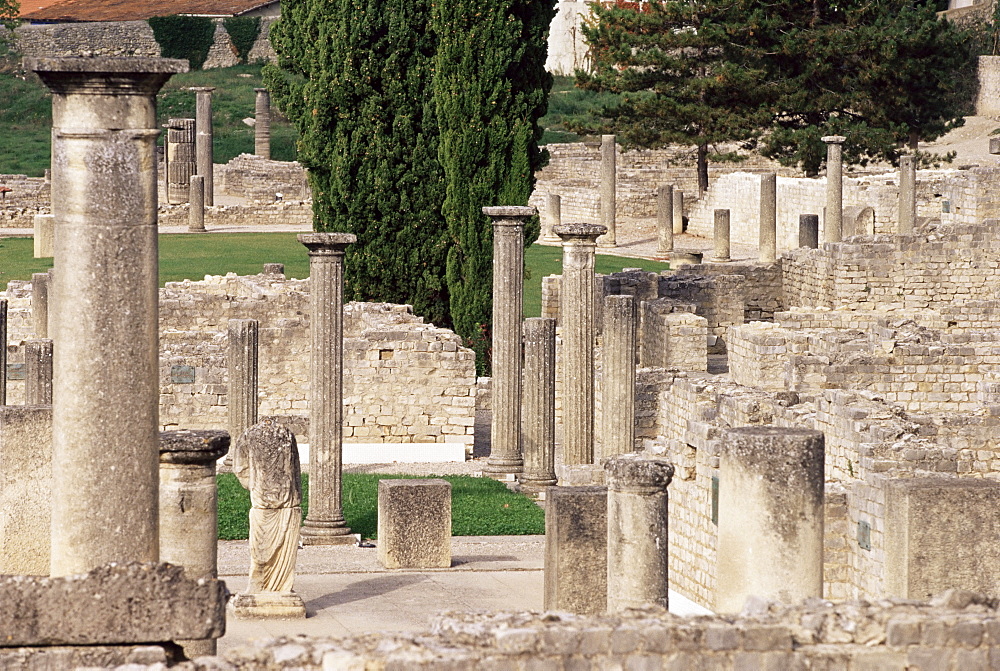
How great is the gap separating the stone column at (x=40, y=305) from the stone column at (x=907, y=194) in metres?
15.1

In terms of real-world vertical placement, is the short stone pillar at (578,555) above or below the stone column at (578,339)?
below

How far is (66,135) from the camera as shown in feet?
24.6

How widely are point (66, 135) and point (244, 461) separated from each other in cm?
440

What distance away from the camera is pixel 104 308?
7.51 metres

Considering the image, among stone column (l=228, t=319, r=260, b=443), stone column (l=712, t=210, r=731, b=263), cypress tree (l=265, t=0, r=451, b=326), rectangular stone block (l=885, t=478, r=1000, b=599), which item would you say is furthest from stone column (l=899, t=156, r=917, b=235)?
rectangular stone block (l=885, t=478, r=1000, b=599)

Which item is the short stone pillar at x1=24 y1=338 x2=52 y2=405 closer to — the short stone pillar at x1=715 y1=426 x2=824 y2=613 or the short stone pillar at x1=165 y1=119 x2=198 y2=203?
the short stone pillar at x1=715 y1=426 x2=824 y2=613

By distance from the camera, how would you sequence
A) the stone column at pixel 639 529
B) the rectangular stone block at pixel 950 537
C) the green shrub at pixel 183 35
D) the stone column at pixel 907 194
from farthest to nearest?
the green shrub at pixel 183 35, the stone column at pixel 907 194, the stone column at pixel 639 529, the rectangular stone block at pixel 950 537

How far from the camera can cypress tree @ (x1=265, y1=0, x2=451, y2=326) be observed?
23.0m

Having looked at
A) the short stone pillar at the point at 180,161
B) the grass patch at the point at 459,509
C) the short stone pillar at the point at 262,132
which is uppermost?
the short stone pillar at the point at 262,132

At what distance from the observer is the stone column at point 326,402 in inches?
552

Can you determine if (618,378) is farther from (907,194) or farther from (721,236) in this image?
(721,236)

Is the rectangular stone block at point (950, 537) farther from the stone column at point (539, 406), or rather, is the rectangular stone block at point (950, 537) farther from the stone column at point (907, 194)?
the stone column at point (907, 194)

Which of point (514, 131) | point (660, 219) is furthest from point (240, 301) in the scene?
point (660, 219)

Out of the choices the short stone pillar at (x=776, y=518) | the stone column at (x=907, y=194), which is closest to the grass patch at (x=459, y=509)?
the short stone pillar at (x=776, y=518)
